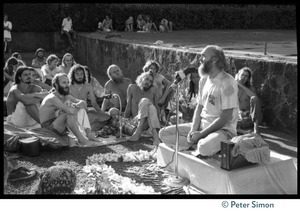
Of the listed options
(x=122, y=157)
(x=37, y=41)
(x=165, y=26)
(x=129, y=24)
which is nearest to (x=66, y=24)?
(x=37, y=41)

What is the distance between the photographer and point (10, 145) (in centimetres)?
548

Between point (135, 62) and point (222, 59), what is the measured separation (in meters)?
6.98

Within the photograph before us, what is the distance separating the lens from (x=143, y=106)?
6.25 meters

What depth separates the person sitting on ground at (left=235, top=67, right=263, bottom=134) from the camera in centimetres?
628

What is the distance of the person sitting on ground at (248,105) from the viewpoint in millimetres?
6277

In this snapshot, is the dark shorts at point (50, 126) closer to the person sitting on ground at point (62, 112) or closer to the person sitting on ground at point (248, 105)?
the person sitting on ground at point (62, 112)

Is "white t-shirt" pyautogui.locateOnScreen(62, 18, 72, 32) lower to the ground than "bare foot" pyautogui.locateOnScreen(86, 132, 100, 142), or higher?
higher

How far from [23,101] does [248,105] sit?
362 cm

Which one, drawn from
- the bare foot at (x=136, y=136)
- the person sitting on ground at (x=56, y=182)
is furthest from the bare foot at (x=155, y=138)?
the person sitting on ground at (x=56, y=182)

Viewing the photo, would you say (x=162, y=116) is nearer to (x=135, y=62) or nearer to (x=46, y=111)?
(x=46, y=111)

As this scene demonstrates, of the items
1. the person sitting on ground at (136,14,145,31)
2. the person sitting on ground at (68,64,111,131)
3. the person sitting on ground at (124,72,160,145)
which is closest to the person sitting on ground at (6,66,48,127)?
the person sitting on ground at (68,64,111,131)

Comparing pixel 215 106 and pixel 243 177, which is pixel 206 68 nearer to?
pixel 215 106

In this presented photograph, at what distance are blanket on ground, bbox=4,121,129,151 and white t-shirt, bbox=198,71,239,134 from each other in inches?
83.1

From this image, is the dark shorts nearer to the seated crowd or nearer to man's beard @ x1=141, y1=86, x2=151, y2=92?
the seated crowd
